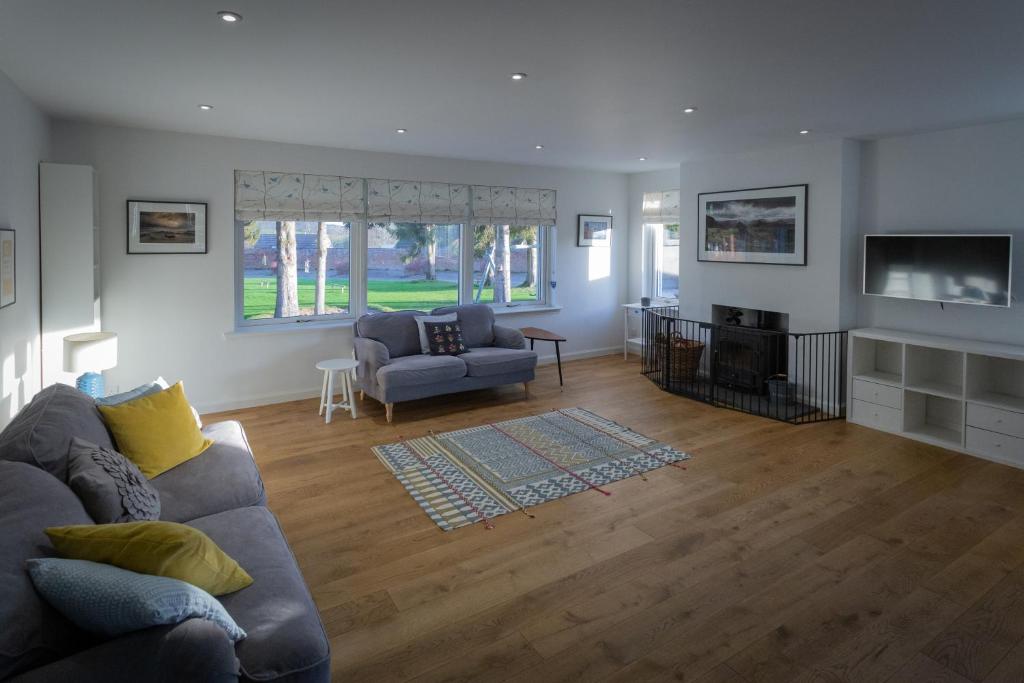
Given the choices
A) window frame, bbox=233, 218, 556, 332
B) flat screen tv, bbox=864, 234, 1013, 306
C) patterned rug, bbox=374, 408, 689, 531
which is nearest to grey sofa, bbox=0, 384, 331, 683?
patterned rug, bbox=374, 408, 689, 531

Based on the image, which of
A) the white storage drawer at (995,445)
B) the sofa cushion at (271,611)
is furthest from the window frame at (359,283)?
the white storage drawer at (995,445)

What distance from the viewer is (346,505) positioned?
3703 mm

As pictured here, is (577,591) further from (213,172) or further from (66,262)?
(213,172)

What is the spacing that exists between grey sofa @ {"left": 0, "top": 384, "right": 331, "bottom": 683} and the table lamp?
1.41m

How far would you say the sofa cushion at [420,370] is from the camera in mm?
5352

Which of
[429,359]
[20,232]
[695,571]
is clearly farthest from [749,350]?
[20,232]

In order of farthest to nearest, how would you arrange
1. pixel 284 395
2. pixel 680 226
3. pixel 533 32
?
pixel 680 226 → pixel 284 395 → pixel 533 32

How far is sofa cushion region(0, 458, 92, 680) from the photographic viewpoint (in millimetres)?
1403

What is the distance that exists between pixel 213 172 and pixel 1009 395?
6.91 metres

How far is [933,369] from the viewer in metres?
5.10

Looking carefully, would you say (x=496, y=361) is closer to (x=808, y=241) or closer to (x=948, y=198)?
(x=808, y=241)

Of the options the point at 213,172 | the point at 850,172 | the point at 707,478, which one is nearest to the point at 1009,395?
the point at 850,172

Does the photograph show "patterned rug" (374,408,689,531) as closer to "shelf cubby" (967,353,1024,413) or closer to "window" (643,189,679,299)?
"shelf cubby" (967,353,1024,413)

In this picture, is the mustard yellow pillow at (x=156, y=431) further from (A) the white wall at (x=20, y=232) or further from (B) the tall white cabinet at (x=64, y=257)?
(B) the tall white cabinet at (x=64, y=257)
